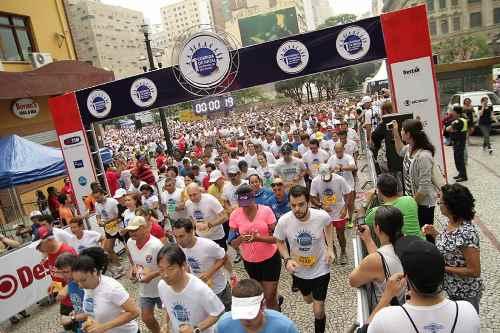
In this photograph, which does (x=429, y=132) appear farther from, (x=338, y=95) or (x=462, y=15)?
(x=462, y=15)

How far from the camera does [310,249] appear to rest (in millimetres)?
4172

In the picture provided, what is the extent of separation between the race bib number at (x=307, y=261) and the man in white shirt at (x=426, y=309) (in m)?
2.11

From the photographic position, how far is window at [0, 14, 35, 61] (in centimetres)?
1700

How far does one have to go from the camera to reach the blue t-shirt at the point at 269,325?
8.27 ft

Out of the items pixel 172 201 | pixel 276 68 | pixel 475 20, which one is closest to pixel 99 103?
pixel 172 201

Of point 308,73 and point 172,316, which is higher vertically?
point 308,73

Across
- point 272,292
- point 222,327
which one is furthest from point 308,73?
point 222,327

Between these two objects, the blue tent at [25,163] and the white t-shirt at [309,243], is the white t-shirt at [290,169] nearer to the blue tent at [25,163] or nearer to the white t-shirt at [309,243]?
the white t-shirt at [309,243]

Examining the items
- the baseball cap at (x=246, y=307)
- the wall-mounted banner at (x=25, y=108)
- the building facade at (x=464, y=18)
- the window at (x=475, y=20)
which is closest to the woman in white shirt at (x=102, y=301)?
the baseball cap at (x=246, y=307)

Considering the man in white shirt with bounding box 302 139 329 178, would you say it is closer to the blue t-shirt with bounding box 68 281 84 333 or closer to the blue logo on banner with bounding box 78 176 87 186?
the blue t-shirt with bounding box 68 281 84 333

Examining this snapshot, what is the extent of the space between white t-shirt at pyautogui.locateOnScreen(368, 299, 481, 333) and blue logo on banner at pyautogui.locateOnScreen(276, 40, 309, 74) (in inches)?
277

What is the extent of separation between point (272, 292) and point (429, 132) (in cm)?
487

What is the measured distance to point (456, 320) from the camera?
1971 mm

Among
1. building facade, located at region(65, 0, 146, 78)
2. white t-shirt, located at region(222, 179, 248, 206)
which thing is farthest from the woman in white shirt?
building facade, located at region(65, 0, 146, 78)
